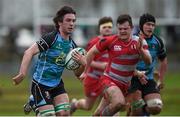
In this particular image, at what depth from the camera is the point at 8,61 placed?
57.5 metres

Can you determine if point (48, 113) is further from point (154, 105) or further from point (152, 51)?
point (152, 51)

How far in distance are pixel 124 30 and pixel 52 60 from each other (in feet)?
6.47

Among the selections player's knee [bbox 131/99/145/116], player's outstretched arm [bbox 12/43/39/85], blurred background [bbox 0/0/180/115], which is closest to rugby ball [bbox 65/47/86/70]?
player's outstretched arm [bbox 12/43/39/85]

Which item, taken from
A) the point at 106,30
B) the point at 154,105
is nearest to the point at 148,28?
the point at 154,105

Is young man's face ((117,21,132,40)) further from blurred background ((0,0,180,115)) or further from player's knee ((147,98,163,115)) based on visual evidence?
blurred background ((0,0,180,115))

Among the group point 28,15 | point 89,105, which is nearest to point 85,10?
point 28,15

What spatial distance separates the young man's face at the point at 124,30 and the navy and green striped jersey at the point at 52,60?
1.47 m

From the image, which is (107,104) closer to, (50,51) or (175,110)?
(50,51)

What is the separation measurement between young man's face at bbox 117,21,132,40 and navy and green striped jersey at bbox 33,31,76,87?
4.84 ft

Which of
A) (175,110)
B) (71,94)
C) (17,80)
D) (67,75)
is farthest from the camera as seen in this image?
(67,75)

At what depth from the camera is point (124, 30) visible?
57.3 ft

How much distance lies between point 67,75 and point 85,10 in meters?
10.4

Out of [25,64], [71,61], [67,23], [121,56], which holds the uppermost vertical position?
[67,23]

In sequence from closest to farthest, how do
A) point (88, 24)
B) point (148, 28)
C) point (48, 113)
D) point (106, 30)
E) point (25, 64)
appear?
point (25, 64) → point (48, 113) → point (148, 28) → point (106, 30) → point (88, 24)
